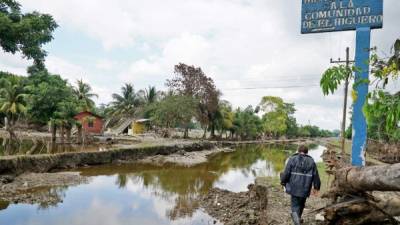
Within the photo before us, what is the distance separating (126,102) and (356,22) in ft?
158

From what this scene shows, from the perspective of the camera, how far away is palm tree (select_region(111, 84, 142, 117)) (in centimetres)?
5456

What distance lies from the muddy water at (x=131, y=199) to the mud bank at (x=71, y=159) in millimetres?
1216

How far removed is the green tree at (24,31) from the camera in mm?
3398

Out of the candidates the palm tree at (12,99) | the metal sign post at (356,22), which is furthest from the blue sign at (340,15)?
the palm tree at (12,99)

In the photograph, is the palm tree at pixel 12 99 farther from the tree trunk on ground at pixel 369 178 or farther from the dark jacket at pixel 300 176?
the tree trunk on ground at pixel 369 178

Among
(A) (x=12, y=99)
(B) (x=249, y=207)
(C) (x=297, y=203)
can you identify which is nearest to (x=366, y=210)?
(C) (x=297, y=203)

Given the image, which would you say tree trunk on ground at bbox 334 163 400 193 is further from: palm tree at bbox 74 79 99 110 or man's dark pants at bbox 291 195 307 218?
palm tree at bbox 74 79 99 110

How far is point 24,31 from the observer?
140 inches

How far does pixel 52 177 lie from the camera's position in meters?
16.6

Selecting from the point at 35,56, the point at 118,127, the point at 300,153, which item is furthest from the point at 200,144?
the point at 35,56

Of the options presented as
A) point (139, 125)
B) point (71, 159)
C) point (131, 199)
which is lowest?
point (131, 199)

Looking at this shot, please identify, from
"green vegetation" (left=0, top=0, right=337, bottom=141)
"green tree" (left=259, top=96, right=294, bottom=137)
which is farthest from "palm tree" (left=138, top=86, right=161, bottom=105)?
"green tree" (left=259, top=96, right=294, bottom=137)

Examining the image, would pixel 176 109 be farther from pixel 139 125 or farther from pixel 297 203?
pixel 297 203

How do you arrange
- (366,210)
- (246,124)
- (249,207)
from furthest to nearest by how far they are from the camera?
1. (246,124)
2. (249,207)
3. (366,210)
